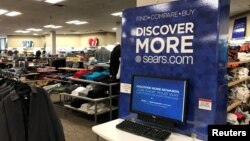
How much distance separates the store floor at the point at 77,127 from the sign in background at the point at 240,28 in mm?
7338

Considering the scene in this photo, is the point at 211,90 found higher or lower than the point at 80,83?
higher

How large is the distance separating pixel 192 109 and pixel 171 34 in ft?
2.34

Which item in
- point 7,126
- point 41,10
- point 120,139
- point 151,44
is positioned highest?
point 41,10

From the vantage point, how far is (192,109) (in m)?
2.06

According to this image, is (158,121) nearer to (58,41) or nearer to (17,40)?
(58,41)

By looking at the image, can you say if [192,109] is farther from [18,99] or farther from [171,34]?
[18,99]

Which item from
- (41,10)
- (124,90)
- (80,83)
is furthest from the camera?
(41,10)

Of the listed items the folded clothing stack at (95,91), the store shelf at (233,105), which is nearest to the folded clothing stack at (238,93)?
the store shelf at (233,105)

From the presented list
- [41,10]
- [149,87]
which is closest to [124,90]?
[149,87]

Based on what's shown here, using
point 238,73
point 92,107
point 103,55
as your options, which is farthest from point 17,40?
point 238,73

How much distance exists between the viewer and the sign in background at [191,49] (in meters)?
Answer: 1.95

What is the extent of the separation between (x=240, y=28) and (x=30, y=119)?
967cm

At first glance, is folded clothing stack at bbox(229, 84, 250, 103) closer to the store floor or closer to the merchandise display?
the merchandise display

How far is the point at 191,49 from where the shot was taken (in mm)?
2082
